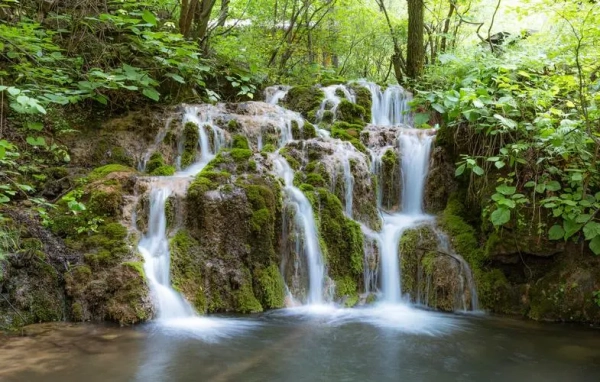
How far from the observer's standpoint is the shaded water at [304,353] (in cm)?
378

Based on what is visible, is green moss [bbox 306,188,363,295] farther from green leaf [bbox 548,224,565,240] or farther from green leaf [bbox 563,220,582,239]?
green leaf [bbox 563,220,582,239]

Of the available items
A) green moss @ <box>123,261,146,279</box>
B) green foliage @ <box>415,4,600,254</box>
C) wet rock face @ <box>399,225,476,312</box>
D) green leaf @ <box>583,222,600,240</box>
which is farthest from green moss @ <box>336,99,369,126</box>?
green moss @ <box>123,261,146,279</box>

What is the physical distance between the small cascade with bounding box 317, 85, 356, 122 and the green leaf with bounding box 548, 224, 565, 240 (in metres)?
5.36

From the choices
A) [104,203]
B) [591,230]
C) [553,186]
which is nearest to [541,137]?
[553,186]

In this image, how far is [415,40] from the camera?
38.5 feet

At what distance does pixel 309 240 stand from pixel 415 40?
24.9 feet

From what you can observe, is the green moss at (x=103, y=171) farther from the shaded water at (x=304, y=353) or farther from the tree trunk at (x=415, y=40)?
the tree trunk at (x=415, y=40)

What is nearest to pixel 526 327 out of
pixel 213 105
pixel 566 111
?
pixel 566 111

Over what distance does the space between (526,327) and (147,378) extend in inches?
170

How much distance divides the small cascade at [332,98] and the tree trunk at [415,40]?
2.21 metres

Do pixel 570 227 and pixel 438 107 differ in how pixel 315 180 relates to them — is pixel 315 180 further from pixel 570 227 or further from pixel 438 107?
pixel 570 227

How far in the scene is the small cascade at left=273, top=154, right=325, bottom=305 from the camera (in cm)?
622

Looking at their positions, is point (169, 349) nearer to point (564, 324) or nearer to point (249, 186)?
point (249, 186)

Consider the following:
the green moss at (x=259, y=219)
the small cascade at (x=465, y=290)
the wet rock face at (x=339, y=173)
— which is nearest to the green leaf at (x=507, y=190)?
the small cascade at (x=465, y=290)
